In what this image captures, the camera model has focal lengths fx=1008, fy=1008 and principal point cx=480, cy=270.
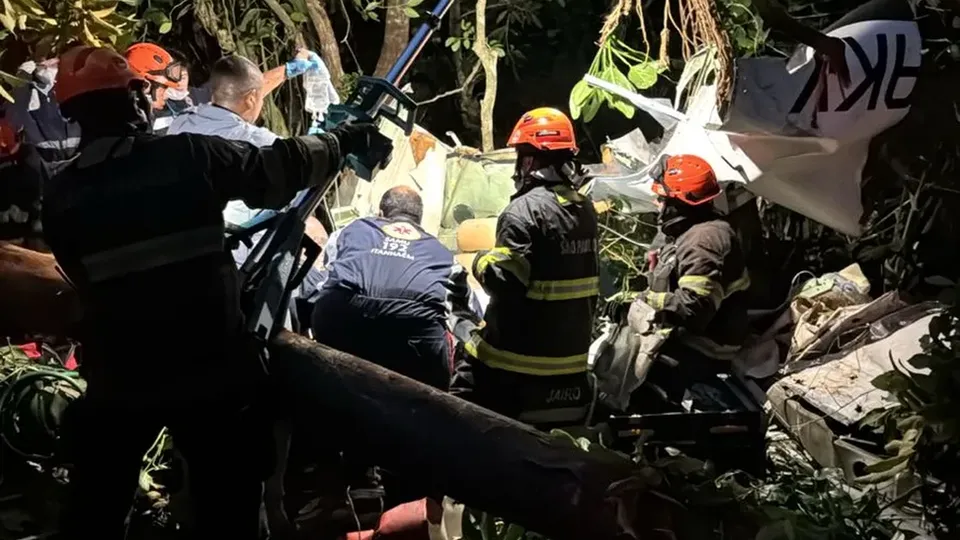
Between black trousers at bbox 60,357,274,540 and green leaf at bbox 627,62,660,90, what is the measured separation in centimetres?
397

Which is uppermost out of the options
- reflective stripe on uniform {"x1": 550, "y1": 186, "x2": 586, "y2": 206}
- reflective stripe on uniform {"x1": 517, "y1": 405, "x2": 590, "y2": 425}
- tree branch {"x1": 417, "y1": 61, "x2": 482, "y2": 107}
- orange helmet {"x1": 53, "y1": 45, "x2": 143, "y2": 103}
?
orange helmet {"x1": 53, "y1": 45, "x2": 143, "y2": 103}

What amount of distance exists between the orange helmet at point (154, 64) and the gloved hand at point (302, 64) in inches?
25.0

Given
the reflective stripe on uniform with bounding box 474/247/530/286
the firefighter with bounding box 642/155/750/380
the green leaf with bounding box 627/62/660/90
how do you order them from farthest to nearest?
the green leaf with bounding box 627/62/660/90, the firefighter with bounding box 642/155/750/380, the reflective stripe on uniform with bounding box 474/247/530/286

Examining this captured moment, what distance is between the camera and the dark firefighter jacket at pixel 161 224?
2.43 m

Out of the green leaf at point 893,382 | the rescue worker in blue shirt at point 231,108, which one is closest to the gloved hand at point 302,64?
the rescue worker in blue shirt at point 231,108

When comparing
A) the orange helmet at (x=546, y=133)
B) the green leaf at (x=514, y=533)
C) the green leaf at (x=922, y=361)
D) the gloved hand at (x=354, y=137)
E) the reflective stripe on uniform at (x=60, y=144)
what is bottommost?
the green leaf at (x=514, y=533)

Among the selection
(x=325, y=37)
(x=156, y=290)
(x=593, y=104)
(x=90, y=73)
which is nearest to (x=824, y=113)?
(x=156, y=290)

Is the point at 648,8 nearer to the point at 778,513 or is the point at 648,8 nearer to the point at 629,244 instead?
the point at 629,244

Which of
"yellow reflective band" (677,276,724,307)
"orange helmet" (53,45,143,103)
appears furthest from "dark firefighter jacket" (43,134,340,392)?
"yellow reflective band" (677,276,724,307)

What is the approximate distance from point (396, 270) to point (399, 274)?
21 millimetres

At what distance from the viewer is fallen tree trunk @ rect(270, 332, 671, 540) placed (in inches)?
89.0

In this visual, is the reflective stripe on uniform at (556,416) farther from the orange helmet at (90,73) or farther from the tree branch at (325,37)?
the tree branch at (325,37)

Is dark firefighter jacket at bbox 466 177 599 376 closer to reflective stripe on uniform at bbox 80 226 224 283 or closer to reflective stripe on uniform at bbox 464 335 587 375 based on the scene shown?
reflective stripe on uniform at bbox 464 335 587 375

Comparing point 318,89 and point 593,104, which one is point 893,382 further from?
point 318,89
